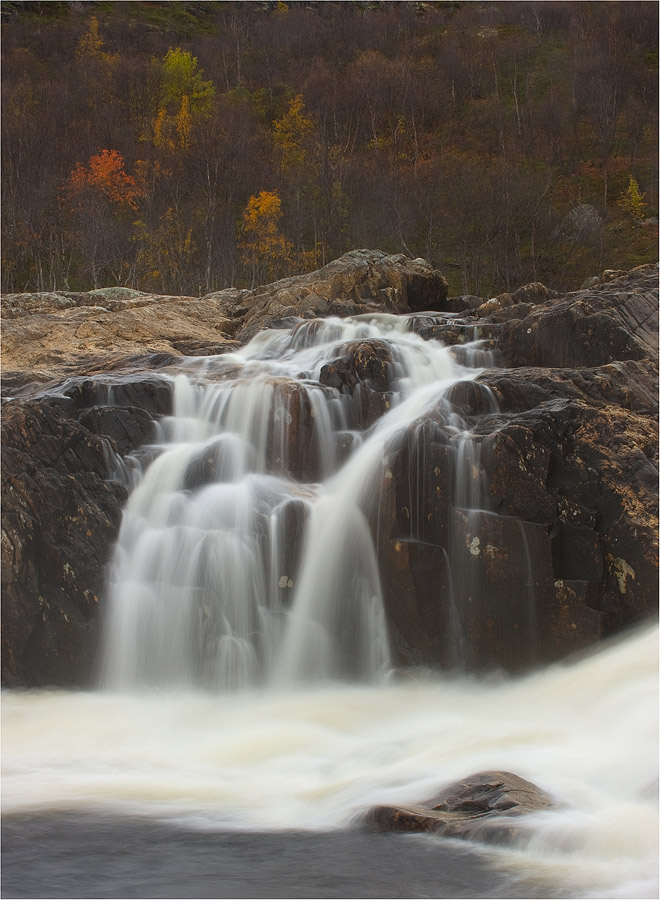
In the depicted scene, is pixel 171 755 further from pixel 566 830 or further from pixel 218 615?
pixel 566 830

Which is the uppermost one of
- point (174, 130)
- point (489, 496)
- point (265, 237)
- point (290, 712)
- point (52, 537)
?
point (174, 130)

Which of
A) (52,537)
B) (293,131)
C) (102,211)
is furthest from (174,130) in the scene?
(52,537)

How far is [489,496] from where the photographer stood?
409 inches

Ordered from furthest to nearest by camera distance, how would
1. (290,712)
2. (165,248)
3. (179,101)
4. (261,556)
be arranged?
(179,101)
(165,248)
(261,556)
(290,712)

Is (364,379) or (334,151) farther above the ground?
(334,151)

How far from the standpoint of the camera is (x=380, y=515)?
35.3 ft

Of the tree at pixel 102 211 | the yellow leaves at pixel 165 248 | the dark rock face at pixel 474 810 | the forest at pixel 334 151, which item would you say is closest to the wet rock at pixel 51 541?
the dark rock face at pixel 474 810

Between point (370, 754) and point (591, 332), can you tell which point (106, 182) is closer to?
point (591, 332)

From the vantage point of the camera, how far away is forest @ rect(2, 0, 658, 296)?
43.0 metres

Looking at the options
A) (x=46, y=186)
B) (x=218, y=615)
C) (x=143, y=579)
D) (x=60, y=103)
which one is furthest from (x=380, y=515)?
(x=60, y=103)

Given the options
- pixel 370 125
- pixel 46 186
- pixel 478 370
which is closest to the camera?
pixel 478 370

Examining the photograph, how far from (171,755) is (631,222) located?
44.4 meters

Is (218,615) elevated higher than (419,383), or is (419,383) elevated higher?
(419,383)

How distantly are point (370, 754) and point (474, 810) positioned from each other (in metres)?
2.01
